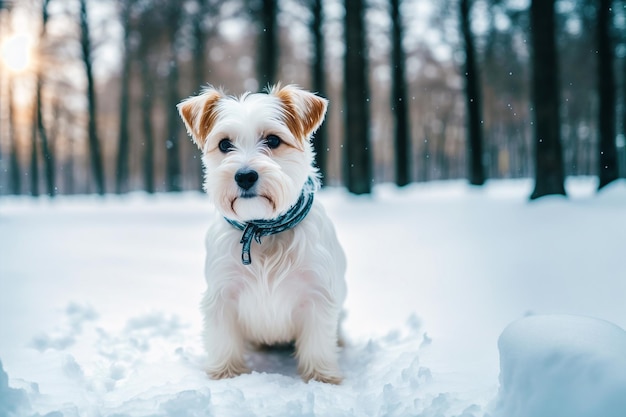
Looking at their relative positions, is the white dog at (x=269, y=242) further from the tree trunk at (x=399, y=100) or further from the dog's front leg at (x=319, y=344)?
the tree trunk at (x=399, y=100)

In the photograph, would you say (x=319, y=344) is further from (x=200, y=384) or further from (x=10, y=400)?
(x=10, y=400)

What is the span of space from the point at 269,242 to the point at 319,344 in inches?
30.0

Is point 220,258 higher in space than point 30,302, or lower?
higher

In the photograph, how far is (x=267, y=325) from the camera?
3252 millimetres

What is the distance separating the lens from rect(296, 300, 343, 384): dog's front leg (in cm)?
319

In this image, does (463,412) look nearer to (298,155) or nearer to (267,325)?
(267,325)

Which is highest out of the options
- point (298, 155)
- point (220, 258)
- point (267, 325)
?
point (298, 155)

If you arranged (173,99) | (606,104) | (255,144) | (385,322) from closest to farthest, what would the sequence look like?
(255,144), (385,322), (606,104), (173,99)

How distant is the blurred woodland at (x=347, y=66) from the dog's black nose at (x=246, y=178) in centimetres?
643

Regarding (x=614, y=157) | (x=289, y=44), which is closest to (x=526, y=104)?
(x=289, y=44)

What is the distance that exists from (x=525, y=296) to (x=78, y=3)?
55.2ft

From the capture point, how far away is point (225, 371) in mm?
3229

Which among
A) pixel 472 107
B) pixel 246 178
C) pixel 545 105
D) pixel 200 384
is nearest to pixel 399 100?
pixel 472 107

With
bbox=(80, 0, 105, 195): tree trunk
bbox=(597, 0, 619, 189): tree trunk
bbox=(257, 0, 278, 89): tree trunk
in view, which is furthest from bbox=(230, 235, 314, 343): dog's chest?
bbox=(80, 0, 105, 195): tree trunk
